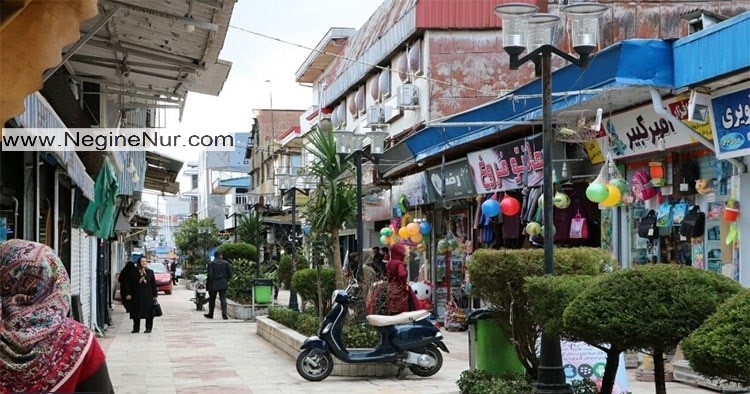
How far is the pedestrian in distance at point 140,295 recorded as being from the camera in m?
21.9

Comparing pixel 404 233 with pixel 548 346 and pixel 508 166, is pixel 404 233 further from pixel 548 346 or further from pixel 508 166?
pixel 548 346

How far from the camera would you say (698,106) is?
12.5 meters

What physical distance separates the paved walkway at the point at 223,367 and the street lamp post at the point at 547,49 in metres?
2.87

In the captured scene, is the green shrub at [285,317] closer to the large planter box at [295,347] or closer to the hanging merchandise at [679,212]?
the large planter box at [295,347]

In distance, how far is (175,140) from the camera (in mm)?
12375

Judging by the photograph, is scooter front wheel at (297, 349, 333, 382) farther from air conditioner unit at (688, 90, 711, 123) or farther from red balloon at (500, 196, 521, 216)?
red balloon at (500, 196, 521, 216)

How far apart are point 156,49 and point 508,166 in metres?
8.22

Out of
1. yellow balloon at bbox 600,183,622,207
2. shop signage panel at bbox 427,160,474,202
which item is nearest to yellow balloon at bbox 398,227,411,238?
shop signage panel at bbox 427,160,474,202

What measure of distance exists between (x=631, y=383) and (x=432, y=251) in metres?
12.4

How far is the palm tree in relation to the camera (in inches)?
645

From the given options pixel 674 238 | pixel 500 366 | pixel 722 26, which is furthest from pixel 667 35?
pixel 500 366

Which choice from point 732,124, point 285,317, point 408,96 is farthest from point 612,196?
point 408,96

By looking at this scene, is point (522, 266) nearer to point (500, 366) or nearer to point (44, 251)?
point (500, 366)

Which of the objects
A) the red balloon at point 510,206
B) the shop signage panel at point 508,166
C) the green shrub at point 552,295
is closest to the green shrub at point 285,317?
the red balloon at point 510,206
